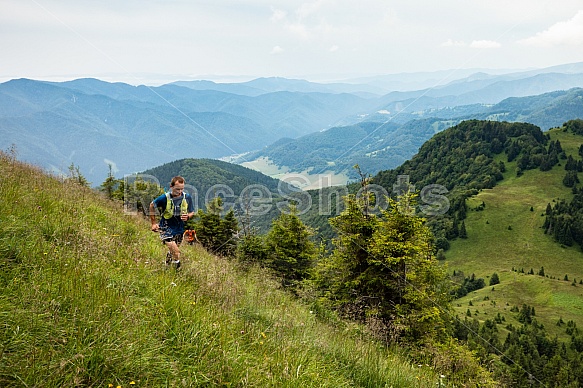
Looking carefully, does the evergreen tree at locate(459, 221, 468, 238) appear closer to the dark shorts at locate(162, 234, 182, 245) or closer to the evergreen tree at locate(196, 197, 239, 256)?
the evergreen tree at locate(196, 197, 239, 256)

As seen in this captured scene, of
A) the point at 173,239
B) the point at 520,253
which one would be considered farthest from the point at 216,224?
the point at 520,253

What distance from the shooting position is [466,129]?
194 m

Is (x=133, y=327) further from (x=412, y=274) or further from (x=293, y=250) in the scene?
(x=293, y=250)

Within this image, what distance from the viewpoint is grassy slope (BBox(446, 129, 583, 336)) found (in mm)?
79312

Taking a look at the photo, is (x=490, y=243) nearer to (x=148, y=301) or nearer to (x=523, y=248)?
(x=523, y=248)

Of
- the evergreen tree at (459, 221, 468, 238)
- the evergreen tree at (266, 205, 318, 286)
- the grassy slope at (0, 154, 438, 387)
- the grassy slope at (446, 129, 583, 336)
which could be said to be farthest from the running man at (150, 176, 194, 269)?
the evergreen tree at (459, 221, 468, 238)

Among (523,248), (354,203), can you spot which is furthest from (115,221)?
(523,248)

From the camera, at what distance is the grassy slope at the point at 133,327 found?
3.00 m

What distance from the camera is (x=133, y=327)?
359 centimetres

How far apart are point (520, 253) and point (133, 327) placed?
133879 mm

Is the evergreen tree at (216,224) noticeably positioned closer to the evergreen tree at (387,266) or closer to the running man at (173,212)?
the evergreen tree at (387,266)

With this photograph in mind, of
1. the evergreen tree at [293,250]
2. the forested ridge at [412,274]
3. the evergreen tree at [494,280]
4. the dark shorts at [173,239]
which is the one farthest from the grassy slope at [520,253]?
the dark shorts at [173,239]

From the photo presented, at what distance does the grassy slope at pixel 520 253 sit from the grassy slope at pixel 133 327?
258ft

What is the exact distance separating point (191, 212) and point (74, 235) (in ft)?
8.21
